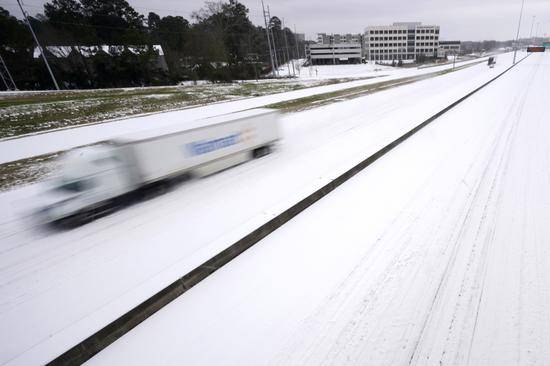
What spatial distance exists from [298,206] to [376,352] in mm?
4003

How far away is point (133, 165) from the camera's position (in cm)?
752

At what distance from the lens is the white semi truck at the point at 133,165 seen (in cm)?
688

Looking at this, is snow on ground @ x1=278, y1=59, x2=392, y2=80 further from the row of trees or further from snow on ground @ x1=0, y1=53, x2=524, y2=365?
snow on ground @ x1=0, y1=53, x2=524, y2=365

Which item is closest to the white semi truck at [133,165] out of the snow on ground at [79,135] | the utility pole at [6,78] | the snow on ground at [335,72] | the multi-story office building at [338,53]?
the snow on ground at [79,135]

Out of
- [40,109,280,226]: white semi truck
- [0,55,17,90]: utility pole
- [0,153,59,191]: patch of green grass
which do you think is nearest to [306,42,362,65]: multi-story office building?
[0,55,17,90]: utility pole

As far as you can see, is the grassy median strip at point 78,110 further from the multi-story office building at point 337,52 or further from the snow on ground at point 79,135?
the multi-story office building at point 337,52

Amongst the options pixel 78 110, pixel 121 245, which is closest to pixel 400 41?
pixel 78 110

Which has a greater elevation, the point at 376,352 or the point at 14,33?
the point at 14,33

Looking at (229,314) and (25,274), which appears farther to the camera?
(25,274)

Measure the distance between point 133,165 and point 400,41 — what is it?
164613 millimetres

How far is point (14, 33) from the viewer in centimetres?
4447

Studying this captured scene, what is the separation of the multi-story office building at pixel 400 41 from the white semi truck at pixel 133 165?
153192 mm

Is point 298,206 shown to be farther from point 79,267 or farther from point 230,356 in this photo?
point 79,267

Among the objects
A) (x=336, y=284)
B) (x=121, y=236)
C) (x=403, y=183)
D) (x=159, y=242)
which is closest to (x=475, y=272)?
(x=336, y=284)
